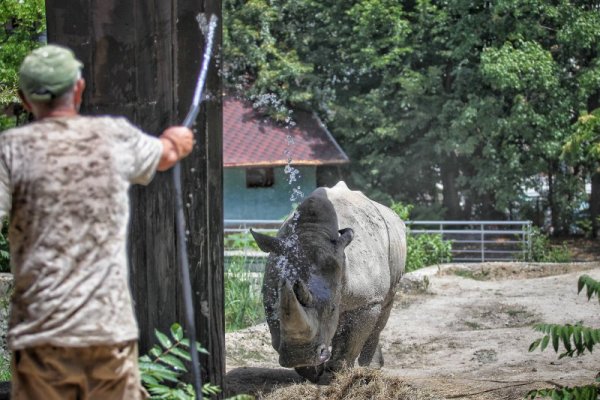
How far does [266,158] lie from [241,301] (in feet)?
41.9

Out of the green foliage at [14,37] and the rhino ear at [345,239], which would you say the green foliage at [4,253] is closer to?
the green foliage at [14,37]

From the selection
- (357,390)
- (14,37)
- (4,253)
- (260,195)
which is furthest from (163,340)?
(260,195)

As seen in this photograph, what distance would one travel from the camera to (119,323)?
145 inches

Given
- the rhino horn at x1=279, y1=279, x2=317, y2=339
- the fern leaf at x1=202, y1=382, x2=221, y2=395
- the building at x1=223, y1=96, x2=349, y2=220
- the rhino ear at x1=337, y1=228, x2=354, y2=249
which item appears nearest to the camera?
the fern leaf at x1=202, y1=382, x2=221, y2=395

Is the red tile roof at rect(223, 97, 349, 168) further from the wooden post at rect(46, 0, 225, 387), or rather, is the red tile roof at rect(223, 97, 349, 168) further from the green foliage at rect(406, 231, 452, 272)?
the wooden post at rect(46, 0, 225, 387)

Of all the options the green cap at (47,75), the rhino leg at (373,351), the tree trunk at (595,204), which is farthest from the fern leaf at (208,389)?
the tree trunk at (595,204)

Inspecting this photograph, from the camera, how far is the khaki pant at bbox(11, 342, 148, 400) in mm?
3663

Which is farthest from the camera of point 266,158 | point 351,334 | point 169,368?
point 266,158

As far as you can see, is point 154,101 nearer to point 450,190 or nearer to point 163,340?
point 163,340

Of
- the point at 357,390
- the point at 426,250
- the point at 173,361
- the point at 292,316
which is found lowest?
the point at 426,250

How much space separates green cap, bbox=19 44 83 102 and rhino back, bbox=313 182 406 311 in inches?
205

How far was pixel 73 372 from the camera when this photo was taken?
3682 millimetres

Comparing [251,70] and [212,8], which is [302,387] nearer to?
[212,8]

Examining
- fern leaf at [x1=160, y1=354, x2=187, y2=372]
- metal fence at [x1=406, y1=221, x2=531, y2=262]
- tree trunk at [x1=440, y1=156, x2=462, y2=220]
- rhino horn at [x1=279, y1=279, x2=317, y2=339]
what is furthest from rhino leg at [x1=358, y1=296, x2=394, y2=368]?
tree trunk at [x1=440, y1=156, x2=462, y2=220]
